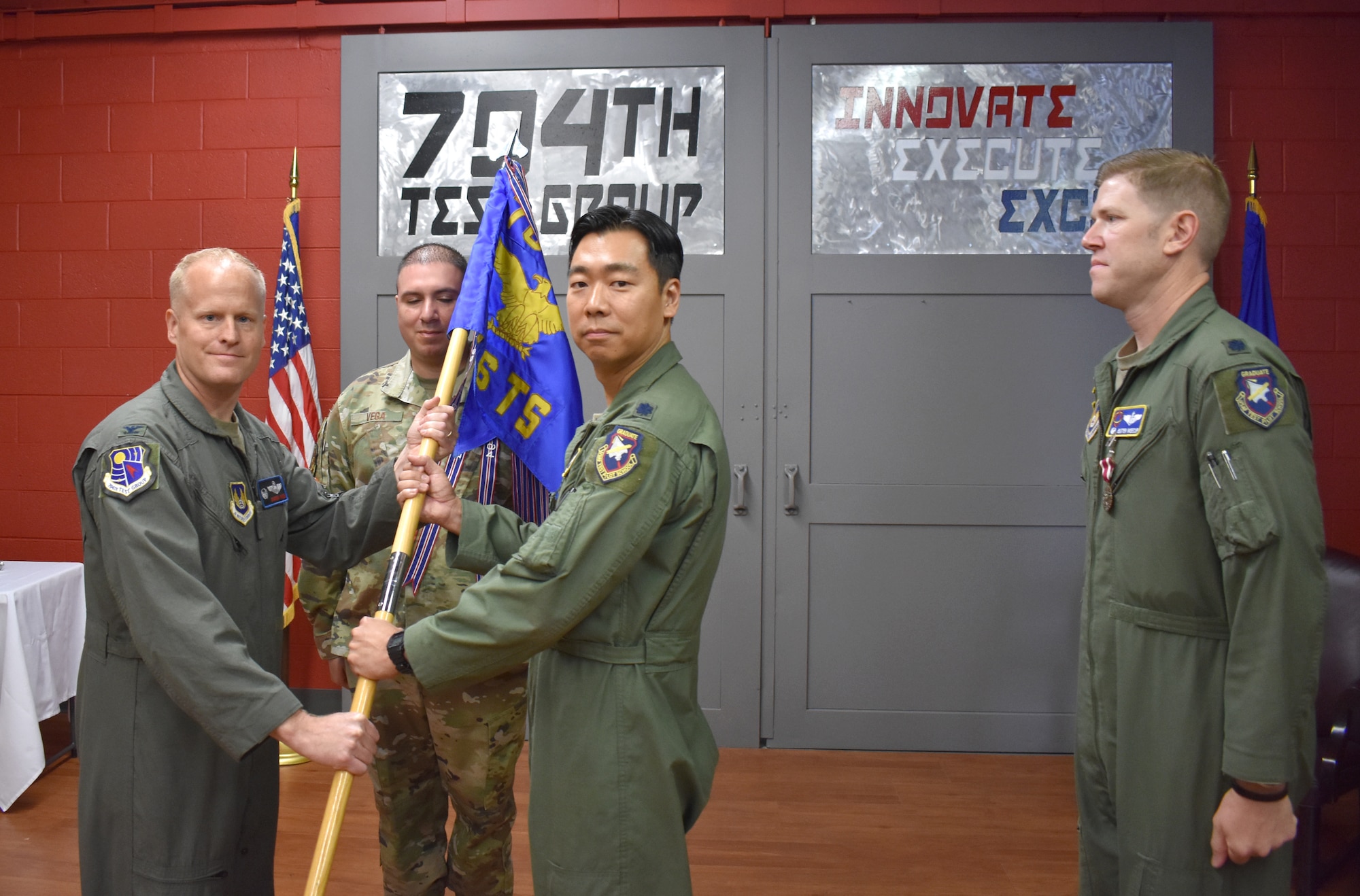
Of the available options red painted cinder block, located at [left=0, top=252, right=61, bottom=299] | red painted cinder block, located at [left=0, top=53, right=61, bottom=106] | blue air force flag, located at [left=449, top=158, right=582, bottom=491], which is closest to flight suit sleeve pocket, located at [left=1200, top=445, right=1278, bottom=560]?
blue air force flag, located at [left=449, top=158, right=582, bottom=491]

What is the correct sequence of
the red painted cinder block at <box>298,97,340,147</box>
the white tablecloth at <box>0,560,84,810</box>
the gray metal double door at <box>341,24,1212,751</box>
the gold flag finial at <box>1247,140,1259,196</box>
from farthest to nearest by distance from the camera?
the red painted cinder block at <box>298,97,340,147</box>
the gray metal double door at <box>341,24,1212,751</box>
the gold flag finial at <box>1247,140,1259,196</box>
the white tablecloth at <box>0,560,84,810</box>

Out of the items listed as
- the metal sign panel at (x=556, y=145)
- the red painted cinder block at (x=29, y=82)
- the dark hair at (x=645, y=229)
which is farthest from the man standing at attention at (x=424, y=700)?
the red painted cinder block at (x=29, y=82)

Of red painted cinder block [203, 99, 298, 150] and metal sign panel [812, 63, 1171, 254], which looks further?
red painted cinder block [203, 99, 298, 150]

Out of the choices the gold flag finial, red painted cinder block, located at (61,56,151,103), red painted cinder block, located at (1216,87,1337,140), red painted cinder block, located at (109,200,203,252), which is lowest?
red painted cinder block, located at (109,200,203,252)

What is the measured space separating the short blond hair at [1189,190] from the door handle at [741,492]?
226cm

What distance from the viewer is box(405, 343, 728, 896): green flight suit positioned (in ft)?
4.54

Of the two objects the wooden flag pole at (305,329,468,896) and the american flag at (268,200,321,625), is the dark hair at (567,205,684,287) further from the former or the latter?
the american flag at (268,200,321,625)

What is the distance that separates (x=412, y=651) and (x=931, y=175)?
117 inches

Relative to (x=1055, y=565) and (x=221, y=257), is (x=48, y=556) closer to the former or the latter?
(x=221, y=257)

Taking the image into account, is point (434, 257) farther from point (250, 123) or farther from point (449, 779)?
point (250, 123)

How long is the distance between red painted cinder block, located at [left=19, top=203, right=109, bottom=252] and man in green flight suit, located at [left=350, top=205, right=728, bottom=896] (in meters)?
3.32

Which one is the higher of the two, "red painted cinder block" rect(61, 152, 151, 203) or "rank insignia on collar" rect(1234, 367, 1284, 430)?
"red painted cinder block" rect(61, 152, 151, 203)

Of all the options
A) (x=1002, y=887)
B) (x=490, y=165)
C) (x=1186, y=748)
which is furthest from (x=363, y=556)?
(x=490, y=165)

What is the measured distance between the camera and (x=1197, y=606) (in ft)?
4.52
